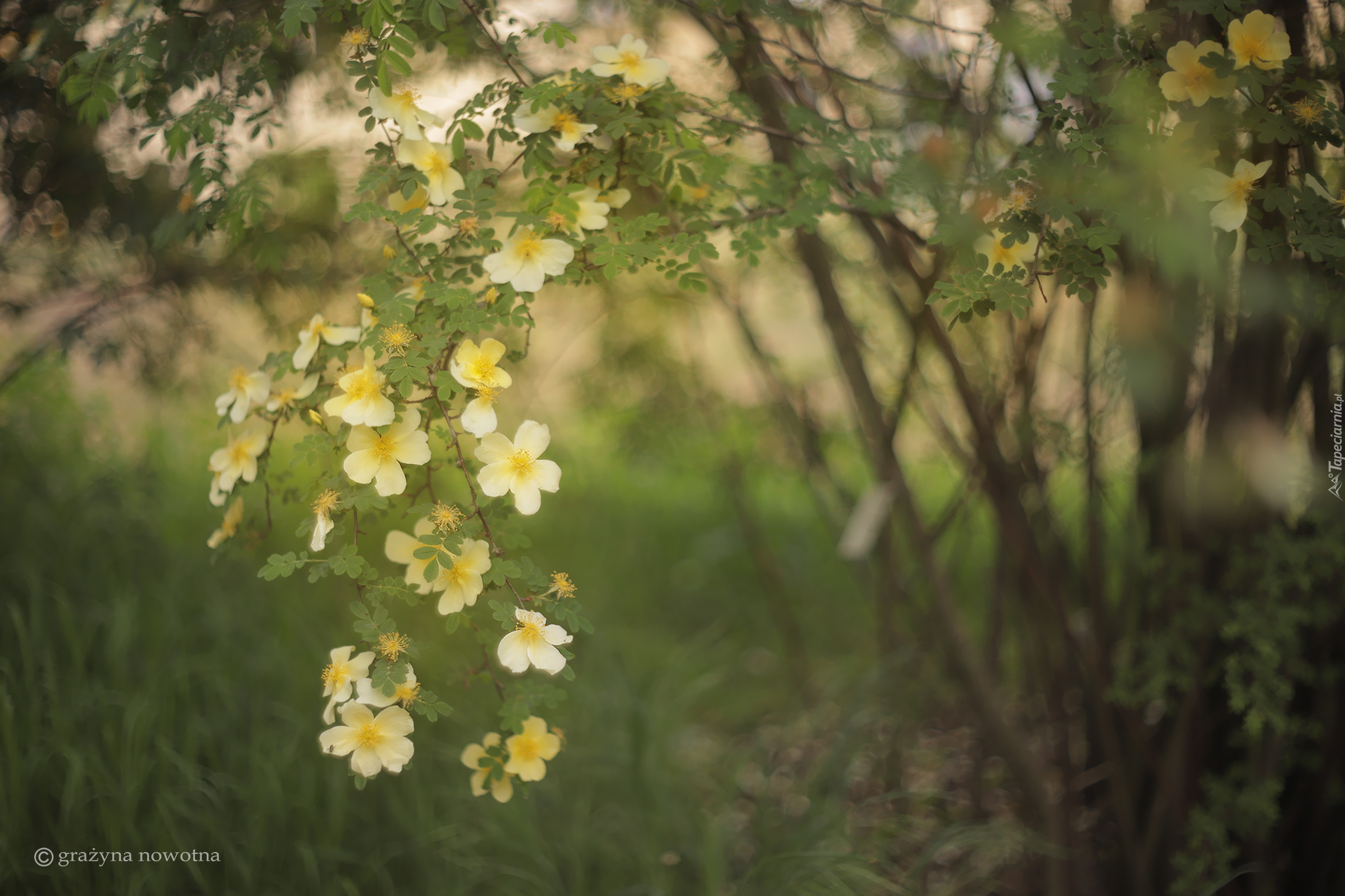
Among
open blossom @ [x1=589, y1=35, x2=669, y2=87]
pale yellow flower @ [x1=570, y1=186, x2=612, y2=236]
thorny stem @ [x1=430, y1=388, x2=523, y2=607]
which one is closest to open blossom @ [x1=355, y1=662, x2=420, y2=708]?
thorny stem @ [x1=430, y1=388, x2=523, y2=607]

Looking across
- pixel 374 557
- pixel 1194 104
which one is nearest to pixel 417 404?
pixel 1194 104

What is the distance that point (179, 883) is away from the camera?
1281 mm

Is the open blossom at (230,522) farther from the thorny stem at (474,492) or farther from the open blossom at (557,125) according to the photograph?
the open blossom at (557,125)

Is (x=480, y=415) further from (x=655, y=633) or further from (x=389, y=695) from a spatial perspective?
(x=655, y=633)

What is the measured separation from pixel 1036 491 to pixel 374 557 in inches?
63.2

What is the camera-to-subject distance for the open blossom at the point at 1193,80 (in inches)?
30.7

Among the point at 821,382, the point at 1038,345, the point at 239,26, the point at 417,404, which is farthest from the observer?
the point at 821,382

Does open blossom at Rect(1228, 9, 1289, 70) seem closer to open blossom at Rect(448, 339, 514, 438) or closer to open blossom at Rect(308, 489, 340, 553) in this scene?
open blossom at Rect(448, 339, 514, 438)

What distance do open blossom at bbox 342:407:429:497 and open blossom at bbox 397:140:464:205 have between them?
24 cm

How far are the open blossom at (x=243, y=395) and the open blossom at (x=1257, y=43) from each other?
1.06m

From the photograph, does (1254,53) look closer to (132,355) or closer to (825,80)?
(825,80)

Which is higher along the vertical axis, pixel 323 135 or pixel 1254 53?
pixel 323 135

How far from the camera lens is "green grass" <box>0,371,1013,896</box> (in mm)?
1292

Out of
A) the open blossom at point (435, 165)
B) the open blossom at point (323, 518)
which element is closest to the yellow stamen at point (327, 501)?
the open blossom at point (323, 518)
